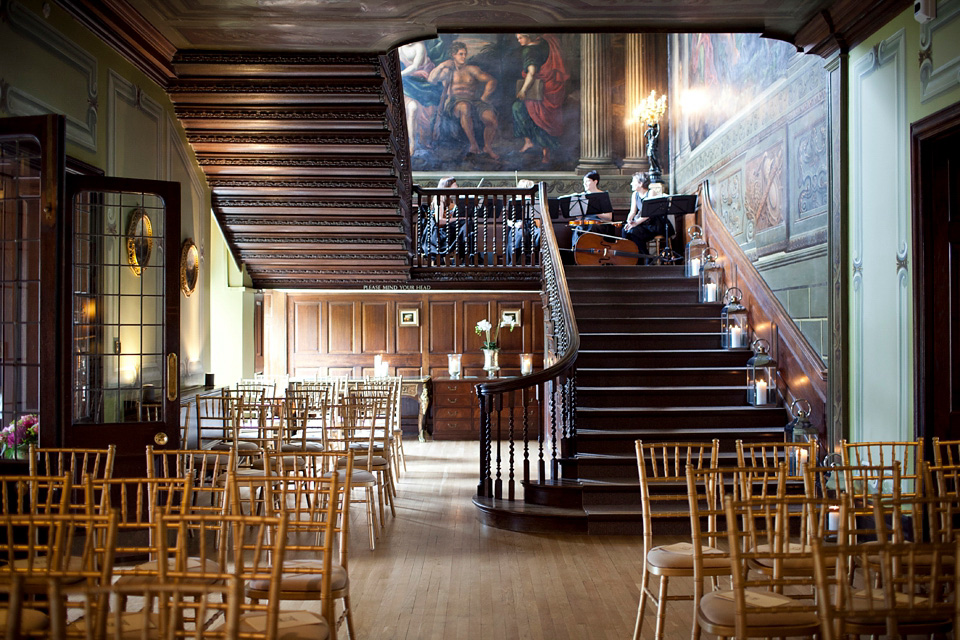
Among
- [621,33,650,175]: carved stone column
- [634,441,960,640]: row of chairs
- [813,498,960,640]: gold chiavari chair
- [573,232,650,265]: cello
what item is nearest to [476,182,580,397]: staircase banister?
[573,232,650,265]: cello

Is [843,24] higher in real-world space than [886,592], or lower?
higher

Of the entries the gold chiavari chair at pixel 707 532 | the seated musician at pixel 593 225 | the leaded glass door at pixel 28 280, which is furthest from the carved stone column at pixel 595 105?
the gold chiavari chair at pixel 707 532

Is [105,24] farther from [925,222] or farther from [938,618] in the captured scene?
[938,618]

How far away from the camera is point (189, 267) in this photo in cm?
846

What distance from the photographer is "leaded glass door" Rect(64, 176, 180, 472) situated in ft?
17.6

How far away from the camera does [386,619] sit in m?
4.24

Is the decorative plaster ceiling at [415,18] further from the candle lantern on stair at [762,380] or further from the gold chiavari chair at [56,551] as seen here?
the gold chiavari chair at [56,551]

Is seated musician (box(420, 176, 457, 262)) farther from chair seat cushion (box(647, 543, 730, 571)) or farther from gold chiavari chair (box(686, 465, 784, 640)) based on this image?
chair seat cushion (box(647, 543, 730, 571))

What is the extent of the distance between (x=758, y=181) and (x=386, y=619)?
19.4 ft

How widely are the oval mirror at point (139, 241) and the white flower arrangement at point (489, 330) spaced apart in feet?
17.2

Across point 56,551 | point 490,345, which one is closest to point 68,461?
point 56,551

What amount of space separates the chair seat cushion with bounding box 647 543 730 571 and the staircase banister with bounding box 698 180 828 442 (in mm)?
3302

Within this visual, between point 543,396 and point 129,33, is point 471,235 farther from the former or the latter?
point 129,33

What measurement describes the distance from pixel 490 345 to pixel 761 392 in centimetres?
481
